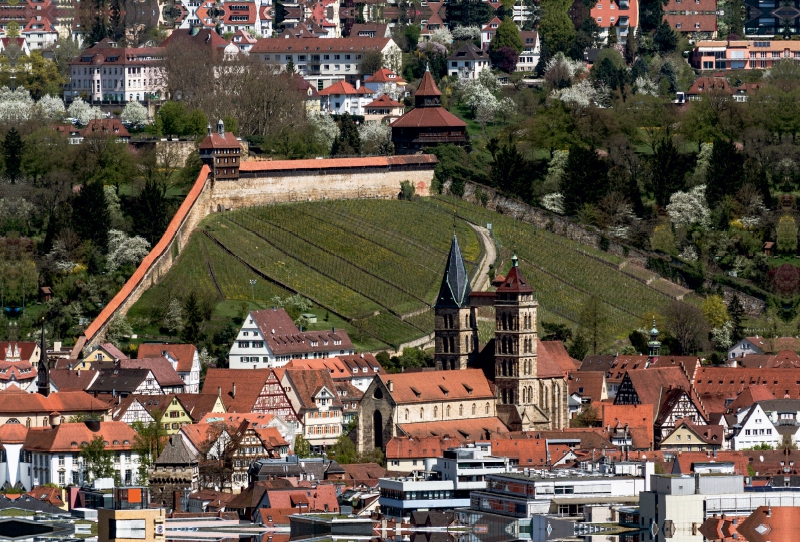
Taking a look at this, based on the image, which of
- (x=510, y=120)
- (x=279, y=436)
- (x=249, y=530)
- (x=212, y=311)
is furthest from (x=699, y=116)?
(x=249, y=530)

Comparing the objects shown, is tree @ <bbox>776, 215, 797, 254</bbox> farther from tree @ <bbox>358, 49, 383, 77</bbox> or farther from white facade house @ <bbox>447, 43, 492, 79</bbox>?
tree @ <bbox>358, 49, 383, 77</bbox>

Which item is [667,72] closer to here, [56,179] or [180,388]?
[56,179]

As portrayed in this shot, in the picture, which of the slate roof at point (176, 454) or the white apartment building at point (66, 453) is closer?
the slate roof at point (176, 454)

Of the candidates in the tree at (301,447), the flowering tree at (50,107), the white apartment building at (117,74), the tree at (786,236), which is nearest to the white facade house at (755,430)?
the tree at (301,447)

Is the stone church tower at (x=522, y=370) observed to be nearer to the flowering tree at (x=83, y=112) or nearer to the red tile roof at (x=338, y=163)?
the red tile roof at (x=338, y=163)

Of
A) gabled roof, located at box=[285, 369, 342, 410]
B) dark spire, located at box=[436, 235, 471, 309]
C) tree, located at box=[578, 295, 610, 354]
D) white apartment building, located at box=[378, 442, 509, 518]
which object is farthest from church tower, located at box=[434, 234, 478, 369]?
white apartment building, located at box=[378, 442, 509, 518]

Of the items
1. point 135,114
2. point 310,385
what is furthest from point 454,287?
point 135,114

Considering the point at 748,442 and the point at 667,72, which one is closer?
the point at 748,442
